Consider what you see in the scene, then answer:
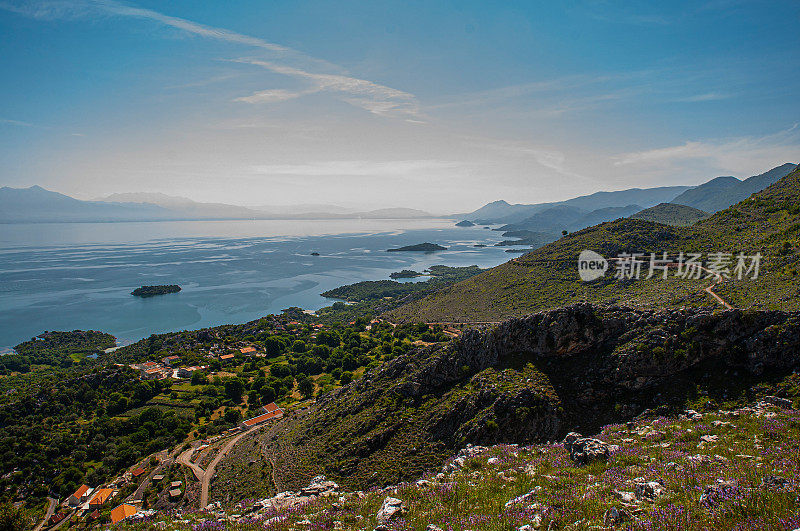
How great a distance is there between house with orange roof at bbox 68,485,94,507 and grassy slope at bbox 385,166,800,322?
4979cm

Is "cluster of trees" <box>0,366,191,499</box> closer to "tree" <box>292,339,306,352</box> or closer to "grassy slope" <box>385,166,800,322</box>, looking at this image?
"tree" <box>292,339,306,352</box>

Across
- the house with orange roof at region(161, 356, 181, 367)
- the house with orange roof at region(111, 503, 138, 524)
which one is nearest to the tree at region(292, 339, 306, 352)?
the house with orange roof at region(161, 356, 181, 367)

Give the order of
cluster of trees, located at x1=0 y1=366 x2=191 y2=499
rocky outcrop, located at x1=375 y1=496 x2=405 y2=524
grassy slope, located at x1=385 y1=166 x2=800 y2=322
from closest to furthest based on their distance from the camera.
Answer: rocky outcrop, located at x1=375 y1=496 x2=405 y2=524 → grassy slope, located at x1=385 y1=166 x2=800 y2=322 → cluster of trees, located at x1=0 y1=366 x2=191 y2=499

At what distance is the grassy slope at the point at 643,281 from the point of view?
31656 millimetres

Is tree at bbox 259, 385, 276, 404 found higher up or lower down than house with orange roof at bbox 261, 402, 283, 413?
lower down

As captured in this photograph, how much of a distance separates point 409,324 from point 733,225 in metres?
55.5

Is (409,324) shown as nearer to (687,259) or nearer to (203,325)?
(687,259)

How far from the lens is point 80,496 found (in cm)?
2895

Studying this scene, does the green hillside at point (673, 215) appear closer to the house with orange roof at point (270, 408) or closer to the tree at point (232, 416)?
the house with orange roof at point (270, 408)

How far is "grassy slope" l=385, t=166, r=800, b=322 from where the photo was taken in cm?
3166

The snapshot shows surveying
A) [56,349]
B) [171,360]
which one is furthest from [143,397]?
[56,349]

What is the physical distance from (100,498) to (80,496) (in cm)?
372

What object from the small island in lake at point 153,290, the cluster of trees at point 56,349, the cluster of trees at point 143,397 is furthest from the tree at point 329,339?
the small island in lake at point 153,290

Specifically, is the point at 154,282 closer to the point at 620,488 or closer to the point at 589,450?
the point at 589,450
